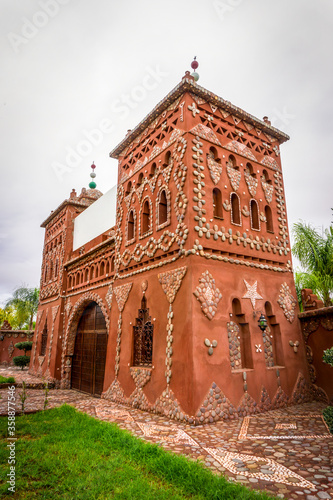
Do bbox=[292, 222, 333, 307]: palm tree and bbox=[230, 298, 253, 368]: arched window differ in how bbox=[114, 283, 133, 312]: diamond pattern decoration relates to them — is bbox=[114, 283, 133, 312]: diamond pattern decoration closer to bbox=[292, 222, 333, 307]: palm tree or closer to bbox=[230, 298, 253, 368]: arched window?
bbox=[230, 298, 253, 368]: arched window

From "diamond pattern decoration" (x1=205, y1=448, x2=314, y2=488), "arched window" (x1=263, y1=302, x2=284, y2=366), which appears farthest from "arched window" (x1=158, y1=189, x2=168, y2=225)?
"diamond pattern decoration" (x1=205, y1=448, x2=314, y2=488)

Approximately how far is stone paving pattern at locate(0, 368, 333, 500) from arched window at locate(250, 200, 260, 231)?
4.54 meters

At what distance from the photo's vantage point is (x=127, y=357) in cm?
854

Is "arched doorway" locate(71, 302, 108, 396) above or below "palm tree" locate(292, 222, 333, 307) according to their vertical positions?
below

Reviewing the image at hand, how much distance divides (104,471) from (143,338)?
177 inches

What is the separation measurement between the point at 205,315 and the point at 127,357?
297 cm

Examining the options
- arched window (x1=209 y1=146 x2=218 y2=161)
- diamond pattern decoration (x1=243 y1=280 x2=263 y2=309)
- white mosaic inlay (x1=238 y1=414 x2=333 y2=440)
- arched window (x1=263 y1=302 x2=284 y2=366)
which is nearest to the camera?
white mosaic inlay (x1=238 y1=414 x2=333 y2=440)

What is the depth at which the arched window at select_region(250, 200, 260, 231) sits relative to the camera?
875cm

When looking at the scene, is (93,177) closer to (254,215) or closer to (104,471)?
(254,215)

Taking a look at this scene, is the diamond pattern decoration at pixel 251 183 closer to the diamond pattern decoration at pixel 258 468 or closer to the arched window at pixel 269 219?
the arched window at pixel 269 219

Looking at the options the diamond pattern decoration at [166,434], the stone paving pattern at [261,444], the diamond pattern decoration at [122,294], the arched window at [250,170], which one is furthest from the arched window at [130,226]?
the diamond pattern decoration at [166,434]

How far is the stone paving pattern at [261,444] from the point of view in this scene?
11.5ft

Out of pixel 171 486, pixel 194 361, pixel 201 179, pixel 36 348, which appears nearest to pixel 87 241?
pixel 36 348

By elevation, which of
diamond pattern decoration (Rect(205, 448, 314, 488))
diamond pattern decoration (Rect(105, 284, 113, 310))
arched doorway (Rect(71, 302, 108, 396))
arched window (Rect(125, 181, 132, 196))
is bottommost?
diamond pattern decoration (Rect(205, 448, 314, 488))
